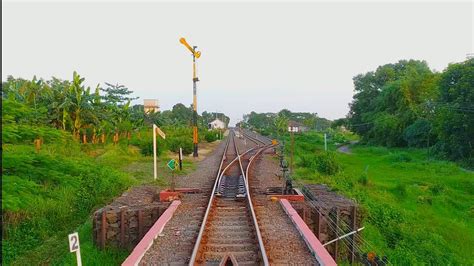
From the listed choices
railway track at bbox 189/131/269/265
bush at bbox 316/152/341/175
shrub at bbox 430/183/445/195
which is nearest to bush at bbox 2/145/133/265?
railway track at bbox 189/131/269/265

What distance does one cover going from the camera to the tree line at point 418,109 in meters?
36.7

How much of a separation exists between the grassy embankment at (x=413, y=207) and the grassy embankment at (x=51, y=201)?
6.61 metres

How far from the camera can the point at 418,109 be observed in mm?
49875

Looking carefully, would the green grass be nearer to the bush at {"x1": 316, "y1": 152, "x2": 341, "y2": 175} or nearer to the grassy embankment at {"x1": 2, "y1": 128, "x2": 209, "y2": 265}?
the grassy embankment at {"x1": 2, "y1": 128, "x2": 209, "y2": 265}

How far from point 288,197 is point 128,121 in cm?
2309

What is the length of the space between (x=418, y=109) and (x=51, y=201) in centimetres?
4526

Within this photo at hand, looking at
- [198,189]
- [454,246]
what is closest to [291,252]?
[198,189]

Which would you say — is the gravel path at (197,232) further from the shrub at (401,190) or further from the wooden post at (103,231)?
the shrub at (401,190)

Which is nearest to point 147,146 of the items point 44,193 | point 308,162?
point 308,162

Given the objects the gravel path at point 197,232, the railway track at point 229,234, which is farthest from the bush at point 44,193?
the railway track at point 229,234

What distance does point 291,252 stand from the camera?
7805 mm

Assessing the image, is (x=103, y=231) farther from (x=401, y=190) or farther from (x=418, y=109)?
(x=418, y=109)

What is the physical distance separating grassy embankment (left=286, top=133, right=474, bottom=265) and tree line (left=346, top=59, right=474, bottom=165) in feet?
17.9

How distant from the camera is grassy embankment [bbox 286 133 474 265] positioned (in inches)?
495
